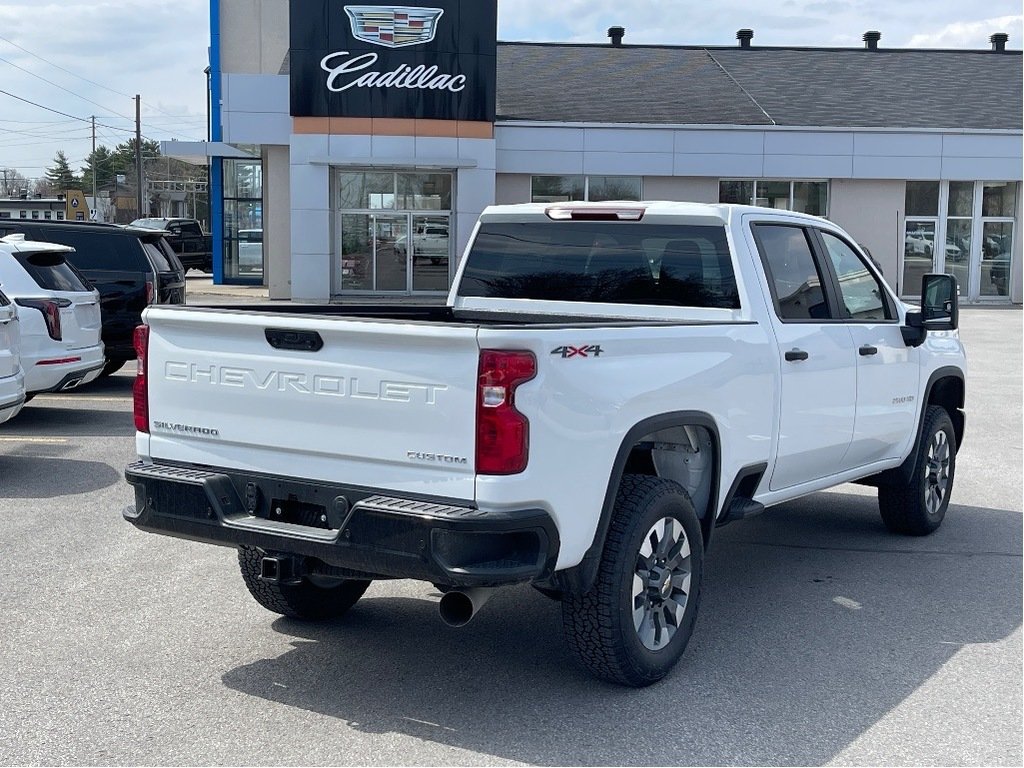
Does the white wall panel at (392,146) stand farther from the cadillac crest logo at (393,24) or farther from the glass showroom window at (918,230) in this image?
the glass showroom window at (918,230)

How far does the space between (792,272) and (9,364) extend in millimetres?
6214

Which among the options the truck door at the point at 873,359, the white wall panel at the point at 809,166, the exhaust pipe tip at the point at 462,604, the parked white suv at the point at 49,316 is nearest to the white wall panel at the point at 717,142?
the white wall panel at the point at 809,166

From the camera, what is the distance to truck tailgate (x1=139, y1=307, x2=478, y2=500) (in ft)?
14.1

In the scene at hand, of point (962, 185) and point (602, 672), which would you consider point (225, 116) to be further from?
point (602, 672)

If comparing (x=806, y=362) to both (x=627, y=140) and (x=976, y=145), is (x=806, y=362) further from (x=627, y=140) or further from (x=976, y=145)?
(x=976, y=145)

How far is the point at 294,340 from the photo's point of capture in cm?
462

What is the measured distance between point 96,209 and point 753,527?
7657cm

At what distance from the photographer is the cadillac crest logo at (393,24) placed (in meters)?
27.9

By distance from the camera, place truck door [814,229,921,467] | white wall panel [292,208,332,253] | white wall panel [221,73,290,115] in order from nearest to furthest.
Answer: truck door [814,229,921,467] → white wall panel [292,208,332,253] → white wall panel [221,73,290,115]

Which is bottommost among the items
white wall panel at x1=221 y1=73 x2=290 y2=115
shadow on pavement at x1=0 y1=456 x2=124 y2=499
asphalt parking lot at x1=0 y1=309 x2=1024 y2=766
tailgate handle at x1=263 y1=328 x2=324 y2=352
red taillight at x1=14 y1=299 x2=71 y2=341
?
shadow on pavement at x1=0 y1=456 x2=124 y2=499

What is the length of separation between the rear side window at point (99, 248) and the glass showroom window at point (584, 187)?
56.3 ft

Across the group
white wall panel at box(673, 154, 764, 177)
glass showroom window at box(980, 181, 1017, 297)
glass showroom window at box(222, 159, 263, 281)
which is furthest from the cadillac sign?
glass showroom window at box(980, 181, 1017, 297)

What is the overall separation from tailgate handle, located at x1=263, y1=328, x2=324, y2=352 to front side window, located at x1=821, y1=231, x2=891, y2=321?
3.28 metres

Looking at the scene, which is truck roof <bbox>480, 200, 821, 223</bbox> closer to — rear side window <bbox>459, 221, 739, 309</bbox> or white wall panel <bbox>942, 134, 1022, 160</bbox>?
rear side window <bbox>459, 221, 739, 309</bbox>
